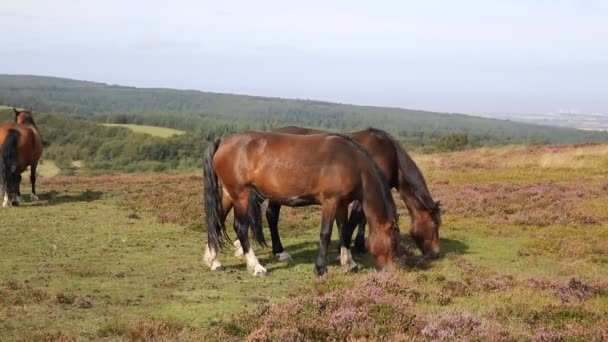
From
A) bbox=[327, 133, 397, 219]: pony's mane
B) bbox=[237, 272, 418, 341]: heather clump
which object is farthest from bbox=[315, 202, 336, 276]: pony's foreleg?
bbox=[237, 272, 418, 341]: heather clump

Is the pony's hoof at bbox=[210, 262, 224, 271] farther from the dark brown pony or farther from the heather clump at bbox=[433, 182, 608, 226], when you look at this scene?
the heather clump at bbox=[433, 182, 608, 226]

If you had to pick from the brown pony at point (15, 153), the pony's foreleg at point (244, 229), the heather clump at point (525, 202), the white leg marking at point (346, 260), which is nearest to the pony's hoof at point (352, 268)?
the white leg marking at point (346, 260)

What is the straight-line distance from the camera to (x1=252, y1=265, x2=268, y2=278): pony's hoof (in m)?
9.86

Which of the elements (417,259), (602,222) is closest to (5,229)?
(417,259)

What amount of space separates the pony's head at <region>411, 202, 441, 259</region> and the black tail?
12.0 meters

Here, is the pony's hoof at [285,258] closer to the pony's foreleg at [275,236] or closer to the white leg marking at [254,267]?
the pony's foreleg at [275,236]

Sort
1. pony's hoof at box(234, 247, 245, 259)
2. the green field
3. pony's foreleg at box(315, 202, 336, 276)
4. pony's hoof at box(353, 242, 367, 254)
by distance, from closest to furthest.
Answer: the green field
pony's foreleg at box(315, 202, 336, 276)
pony's hoof at box(234, 247, 245, 259)
pony's hoof at box(353, 242, 367, 254)

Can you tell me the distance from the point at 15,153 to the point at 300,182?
11219 mm

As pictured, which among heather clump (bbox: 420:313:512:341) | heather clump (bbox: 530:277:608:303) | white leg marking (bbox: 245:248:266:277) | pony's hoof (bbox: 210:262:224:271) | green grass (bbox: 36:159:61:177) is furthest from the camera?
green grass (bbox: 36:159:61:177)

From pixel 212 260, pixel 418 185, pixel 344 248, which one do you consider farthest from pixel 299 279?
pixel 418 185

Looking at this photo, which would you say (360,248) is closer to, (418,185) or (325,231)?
(418,185)

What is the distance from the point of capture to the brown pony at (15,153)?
16766 millimetres

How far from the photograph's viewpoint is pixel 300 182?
9820 millimetres

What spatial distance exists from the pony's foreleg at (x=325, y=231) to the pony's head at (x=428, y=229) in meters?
2.02
